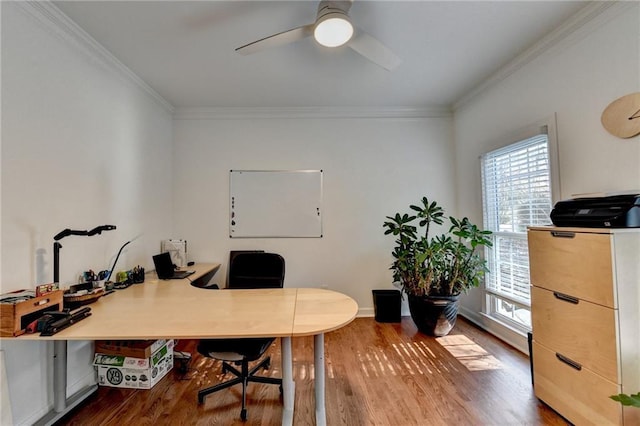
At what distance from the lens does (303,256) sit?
353 centimetres

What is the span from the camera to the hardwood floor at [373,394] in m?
1.75

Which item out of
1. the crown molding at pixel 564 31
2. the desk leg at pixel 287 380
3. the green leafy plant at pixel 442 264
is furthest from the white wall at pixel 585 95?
the desk leg at pixel 287 380

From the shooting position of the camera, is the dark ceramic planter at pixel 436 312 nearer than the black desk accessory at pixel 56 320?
No

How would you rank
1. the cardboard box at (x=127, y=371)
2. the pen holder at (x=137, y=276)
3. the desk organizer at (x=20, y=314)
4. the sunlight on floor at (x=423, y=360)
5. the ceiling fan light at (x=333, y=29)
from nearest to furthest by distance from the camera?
the desk organizer at (x=20, y=314) → the ceiling fan light at (x=333, y=29) → the cardboard box at (x=127, y=371) → the sunlight on floor at (x=423, y=360) → the pen holder at (x=137, y=276)

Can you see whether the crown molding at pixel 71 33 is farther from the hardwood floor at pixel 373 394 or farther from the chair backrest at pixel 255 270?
the hardwood floor at pixel 373 394

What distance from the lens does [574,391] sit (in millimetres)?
1618

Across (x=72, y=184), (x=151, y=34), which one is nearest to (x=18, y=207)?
(x=72, y=184)

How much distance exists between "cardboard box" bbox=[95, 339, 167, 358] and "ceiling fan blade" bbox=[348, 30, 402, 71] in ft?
8.68

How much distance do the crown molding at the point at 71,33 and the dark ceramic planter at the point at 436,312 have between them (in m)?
3.72

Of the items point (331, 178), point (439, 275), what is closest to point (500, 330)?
point (439, 275)

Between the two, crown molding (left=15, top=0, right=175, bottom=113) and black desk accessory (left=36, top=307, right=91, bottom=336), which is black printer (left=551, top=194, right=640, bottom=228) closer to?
black desk accessory (left=36, top=307, right=91, bottom=336)

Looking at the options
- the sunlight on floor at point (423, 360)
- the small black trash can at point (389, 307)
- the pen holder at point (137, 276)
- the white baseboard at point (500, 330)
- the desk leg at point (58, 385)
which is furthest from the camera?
the small black trash can at point (389, 307)

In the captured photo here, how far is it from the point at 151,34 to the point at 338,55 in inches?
59.6

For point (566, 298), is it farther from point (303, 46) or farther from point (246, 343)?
point (303, 46)
